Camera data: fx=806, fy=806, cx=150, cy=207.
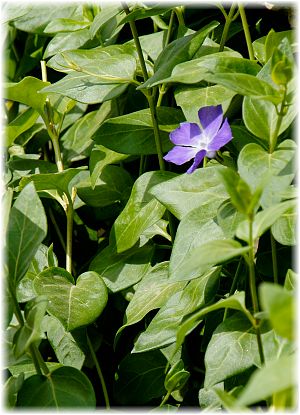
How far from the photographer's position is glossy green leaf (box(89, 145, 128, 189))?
1447 millimetres

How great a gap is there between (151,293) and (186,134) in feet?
0.85

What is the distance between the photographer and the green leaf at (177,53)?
50.1 inches

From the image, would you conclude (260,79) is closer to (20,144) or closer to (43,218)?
(43,218)

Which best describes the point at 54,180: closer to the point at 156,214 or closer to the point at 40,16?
the point at 156,214

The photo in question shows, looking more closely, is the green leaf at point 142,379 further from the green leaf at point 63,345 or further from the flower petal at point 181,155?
the flower petal at point 181,155

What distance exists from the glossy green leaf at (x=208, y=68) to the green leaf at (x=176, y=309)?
28 centimetres

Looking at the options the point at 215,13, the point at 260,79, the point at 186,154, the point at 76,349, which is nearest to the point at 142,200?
the point at 186,154

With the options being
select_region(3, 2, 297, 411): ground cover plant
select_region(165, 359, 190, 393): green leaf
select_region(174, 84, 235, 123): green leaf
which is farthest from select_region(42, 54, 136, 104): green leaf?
select_region(165, 359, 190, 393): green leaf

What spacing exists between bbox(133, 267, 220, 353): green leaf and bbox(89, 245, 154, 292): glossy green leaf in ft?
0.52

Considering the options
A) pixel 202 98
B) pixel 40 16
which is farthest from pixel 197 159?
pixel 40 16

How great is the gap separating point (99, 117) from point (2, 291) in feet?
2.19

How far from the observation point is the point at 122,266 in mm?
1390

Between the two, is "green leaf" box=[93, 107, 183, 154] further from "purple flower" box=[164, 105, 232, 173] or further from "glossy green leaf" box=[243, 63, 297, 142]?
"glossy green leaf" box=[243, 63, 297, 142]

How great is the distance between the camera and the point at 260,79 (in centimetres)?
106
